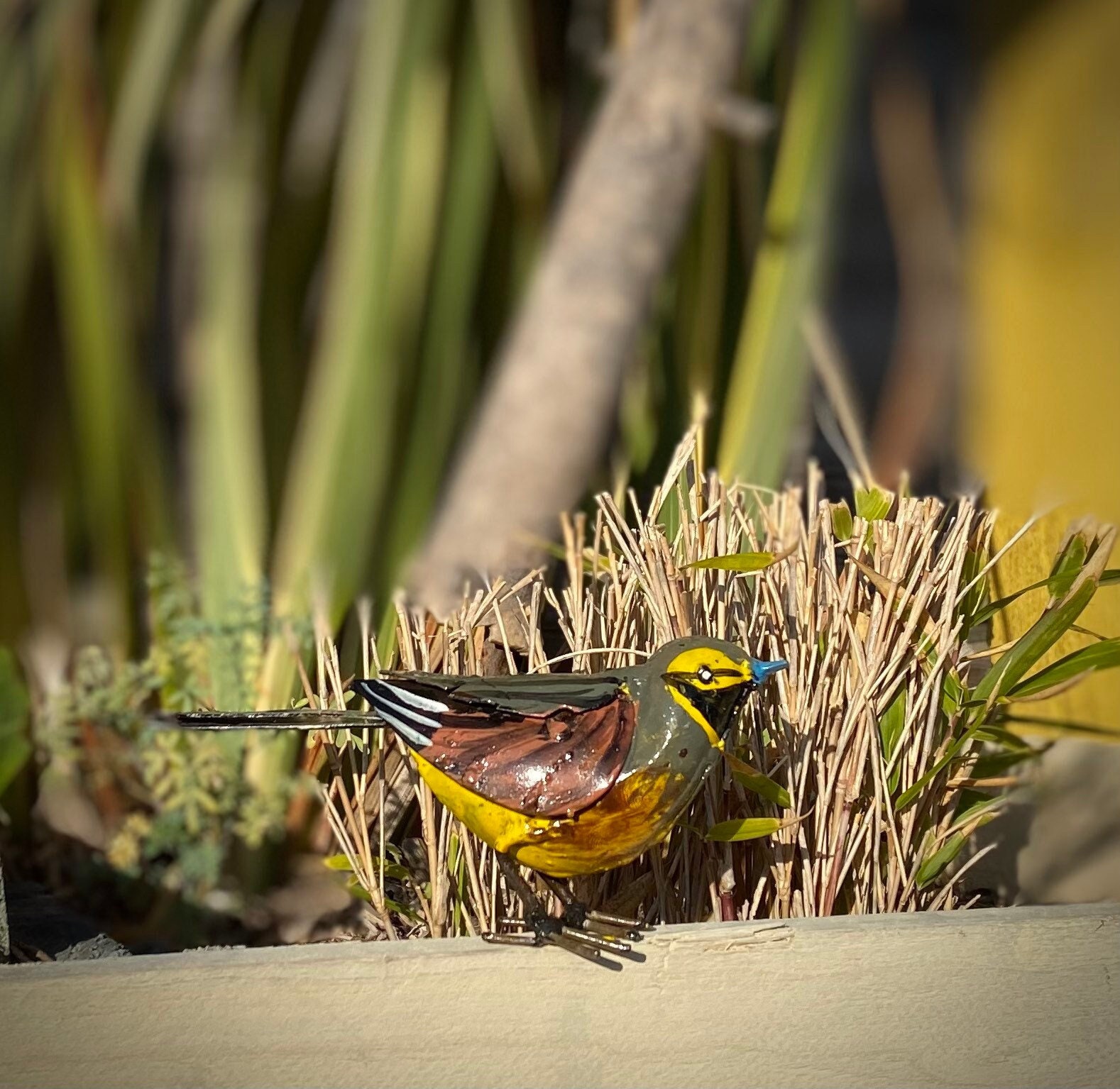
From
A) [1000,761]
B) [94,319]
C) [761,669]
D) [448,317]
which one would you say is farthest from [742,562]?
[94,319]

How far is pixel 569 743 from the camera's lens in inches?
17.7

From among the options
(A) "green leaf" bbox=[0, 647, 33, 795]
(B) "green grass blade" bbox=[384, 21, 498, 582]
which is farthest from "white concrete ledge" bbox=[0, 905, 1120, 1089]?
(B) "green grass blade" bbox=[384, 21, 498, 582]

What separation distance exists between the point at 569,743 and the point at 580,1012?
116 millimetres

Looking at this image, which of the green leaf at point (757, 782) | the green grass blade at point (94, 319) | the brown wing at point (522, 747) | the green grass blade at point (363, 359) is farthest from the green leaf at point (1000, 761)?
the green grass blade at point (94, 319)

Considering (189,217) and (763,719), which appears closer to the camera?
(763,719)

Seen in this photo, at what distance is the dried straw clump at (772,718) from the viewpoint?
543mm

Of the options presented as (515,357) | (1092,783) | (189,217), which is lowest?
(1092,783)

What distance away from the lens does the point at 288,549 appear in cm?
94

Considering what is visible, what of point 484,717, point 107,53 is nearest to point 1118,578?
point 484,717

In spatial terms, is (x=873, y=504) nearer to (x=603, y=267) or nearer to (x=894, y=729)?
(x=894, y=729)

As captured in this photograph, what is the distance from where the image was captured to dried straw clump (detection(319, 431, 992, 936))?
1.78 ft

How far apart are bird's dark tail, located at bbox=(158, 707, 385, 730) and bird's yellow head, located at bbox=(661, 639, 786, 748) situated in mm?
113

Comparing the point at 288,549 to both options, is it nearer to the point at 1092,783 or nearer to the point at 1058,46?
the point at 1092,783

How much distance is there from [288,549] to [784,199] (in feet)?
1.48
